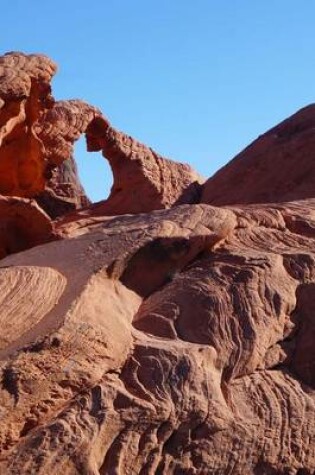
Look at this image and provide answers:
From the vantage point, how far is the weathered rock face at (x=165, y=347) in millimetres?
5969

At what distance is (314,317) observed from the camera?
7320mm

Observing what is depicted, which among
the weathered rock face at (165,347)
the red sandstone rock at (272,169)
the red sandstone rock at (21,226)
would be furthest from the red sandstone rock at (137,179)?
the weathered rock face at (165,347)

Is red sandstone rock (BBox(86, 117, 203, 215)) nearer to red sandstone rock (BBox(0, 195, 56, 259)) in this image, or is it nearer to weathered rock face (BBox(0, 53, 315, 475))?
red sandstone rock (BBox(0, 195, 56, 259))

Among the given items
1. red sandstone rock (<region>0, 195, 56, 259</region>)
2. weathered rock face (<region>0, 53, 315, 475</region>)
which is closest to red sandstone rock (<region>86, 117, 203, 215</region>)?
red sandstone rock (<region>0, 195, 56, 259</region>)

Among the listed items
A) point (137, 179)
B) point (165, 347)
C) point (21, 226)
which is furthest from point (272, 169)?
point (165, 347)

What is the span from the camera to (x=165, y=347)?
21.7ft

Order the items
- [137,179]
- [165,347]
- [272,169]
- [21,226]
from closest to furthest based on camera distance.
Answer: [165,347], [21,226], [272,169], [137,179]

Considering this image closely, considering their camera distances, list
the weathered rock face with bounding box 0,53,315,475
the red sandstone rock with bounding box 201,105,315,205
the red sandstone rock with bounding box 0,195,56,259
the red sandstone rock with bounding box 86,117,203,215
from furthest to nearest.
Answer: the red sandstone rock with bounding box 86,117,203,215, the red sandstone rock with bounding box 201,105,315,205, the red sandstone rock with bounding box 0,195,56,259, the weathered rock face with bounding box 0,53,315,475

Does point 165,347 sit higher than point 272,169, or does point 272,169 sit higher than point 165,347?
point 272,169

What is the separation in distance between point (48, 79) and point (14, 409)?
6.94m

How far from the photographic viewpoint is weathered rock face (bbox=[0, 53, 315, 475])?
597 cm

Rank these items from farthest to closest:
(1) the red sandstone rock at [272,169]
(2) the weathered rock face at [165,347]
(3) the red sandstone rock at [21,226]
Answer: (1) the red sandstone rock at [272,169], (3) the red sandstone rock at [21,226], (2) the weathered rock face at [165,347]

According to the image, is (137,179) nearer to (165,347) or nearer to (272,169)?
(272,169)

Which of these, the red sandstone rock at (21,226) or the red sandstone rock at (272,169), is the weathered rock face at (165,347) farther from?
the red sandstone rock at (272,169)
